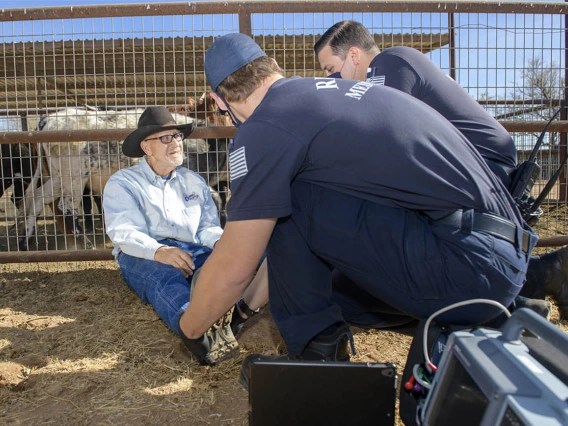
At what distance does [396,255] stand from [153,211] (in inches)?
73.1

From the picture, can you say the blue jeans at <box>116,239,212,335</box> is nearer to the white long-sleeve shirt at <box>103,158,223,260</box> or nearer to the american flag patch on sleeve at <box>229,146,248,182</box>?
the white long-sleeve shirt at <box>103,158,223,260</box>

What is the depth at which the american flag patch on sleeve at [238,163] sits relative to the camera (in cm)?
152

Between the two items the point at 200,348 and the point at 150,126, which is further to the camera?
the point at 150,126

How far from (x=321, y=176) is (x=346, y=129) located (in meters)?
0.18

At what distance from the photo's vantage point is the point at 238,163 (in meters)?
1.54

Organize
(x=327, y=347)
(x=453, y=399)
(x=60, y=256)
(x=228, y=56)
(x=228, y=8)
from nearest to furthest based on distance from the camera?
1. (x=453, y=399)
2. (x=228, y=56)
3. (x=327, y=347)
4. (x=228, y=8)
5. (x=60, y=256)

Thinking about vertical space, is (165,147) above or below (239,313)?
above

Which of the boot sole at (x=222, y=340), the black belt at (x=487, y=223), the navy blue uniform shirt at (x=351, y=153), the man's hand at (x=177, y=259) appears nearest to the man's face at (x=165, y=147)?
the man's hand at (x=177, y=259)

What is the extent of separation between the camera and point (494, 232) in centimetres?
162

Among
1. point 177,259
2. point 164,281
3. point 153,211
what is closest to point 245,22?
point 153,211

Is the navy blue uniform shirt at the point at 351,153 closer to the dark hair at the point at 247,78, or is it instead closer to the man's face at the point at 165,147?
the dark hair at the point at 247,78

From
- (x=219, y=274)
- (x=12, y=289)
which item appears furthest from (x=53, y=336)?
(x=219, y=274)

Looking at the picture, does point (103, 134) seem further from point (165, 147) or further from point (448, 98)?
point (448, 98)

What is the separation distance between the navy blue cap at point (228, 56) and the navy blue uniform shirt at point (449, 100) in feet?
2.65
